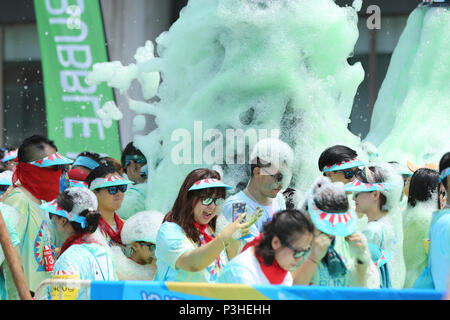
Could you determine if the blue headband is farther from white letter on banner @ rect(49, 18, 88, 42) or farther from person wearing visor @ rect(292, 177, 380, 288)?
white letter on banner @ rect(49, 18, 88, 42)

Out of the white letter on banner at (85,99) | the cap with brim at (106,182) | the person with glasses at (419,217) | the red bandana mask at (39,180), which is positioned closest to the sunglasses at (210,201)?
the cap with brim at (106,182)

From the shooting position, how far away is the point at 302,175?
457cm

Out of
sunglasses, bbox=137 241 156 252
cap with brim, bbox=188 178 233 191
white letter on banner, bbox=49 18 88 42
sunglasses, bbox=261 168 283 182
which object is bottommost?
sunglasses, bbox=137 241 156 252

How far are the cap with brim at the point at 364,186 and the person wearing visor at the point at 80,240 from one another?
1.10m

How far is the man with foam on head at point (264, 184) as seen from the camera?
11.7 feet

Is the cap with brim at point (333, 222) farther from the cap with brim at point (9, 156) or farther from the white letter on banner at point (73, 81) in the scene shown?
the white letter on banner at point (73, 81)

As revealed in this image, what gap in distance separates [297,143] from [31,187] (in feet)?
5.14

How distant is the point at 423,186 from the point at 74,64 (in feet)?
16.1

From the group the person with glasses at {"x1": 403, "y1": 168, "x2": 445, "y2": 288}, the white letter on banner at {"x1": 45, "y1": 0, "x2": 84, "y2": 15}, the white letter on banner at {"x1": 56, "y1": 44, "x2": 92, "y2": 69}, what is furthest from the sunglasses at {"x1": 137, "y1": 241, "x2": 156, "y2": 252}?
the white letter on banner at {"x1": 45, "y1": 0, "x2": 84, "y2": 15}

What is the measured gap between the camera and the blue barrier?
2318 millimetres

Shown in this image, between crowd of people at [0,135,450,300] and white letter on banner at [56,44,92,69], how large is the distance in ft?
10.4
